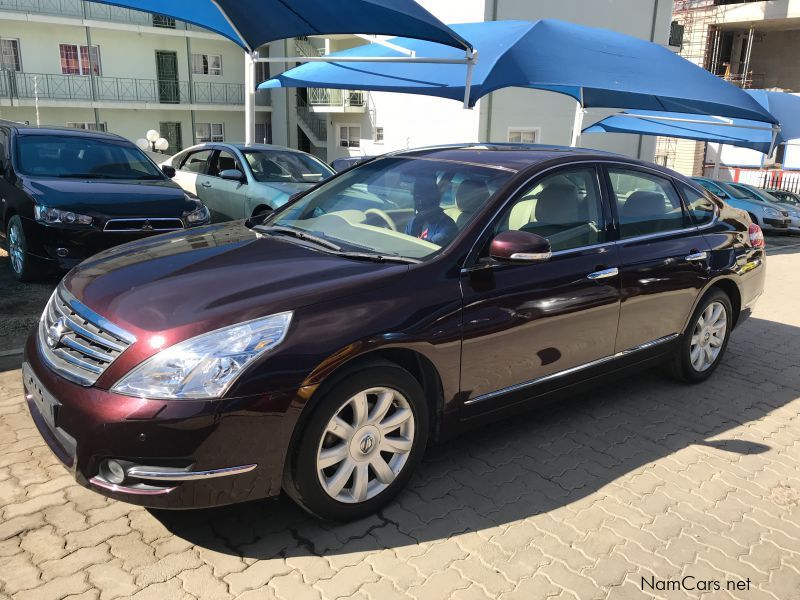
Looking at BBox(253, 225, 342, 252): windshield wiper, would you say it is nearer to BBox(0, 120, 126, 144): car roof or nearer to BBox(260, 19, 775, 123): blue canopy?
BBox(260, 19, 775, 123): blue canopy

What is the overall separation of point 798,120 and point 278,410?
12814mm

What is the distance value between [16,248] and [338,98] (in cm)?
2017

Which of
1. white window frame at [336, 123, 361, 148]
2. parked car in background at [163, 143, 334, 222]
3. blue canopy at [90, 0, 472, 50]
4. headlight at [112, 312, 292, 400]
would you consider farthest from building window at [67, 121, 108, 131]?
headlight at [112, 312, 292, 400]

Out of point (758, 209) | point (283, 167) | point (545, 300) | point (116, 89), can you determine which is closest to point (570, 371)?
point (545, 300)

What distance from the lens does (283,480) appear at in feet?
8.96

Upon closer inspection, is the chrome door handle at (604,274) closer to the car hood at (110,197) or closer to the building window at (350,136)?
the car hood at (110,197)

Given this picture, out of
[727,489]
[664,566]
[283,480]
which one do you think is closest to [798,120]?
[727,489]

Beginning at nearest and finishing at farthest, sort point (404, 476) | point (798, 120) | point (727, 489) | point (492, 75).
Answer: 1. point (404, 476)
2. point (727, 489)
3. point (492, 75)
4. point (798, 120)

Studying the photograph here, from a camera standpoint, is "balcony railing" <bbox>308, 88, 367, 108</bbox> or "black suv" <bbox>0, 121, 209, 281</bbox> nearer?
"black suv" <bbox>0, 121, 209, 281</bbox>

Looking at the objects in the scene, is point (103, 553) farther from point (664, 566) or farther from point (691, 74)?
point (691, 74)

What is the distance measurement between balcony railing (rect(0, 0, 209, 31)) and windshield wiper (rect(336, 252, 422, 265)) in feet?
74.4

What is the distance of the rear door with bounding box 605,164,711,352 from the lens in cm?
407

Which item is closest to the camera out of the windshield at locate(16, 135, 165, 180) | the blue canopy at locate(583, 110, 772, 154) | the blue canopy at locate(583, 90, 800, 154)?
the windshield at locate(16, 135, 165, 180)

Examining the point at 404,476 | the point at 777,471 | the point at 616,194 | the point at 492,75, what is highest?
the point at 492,75
